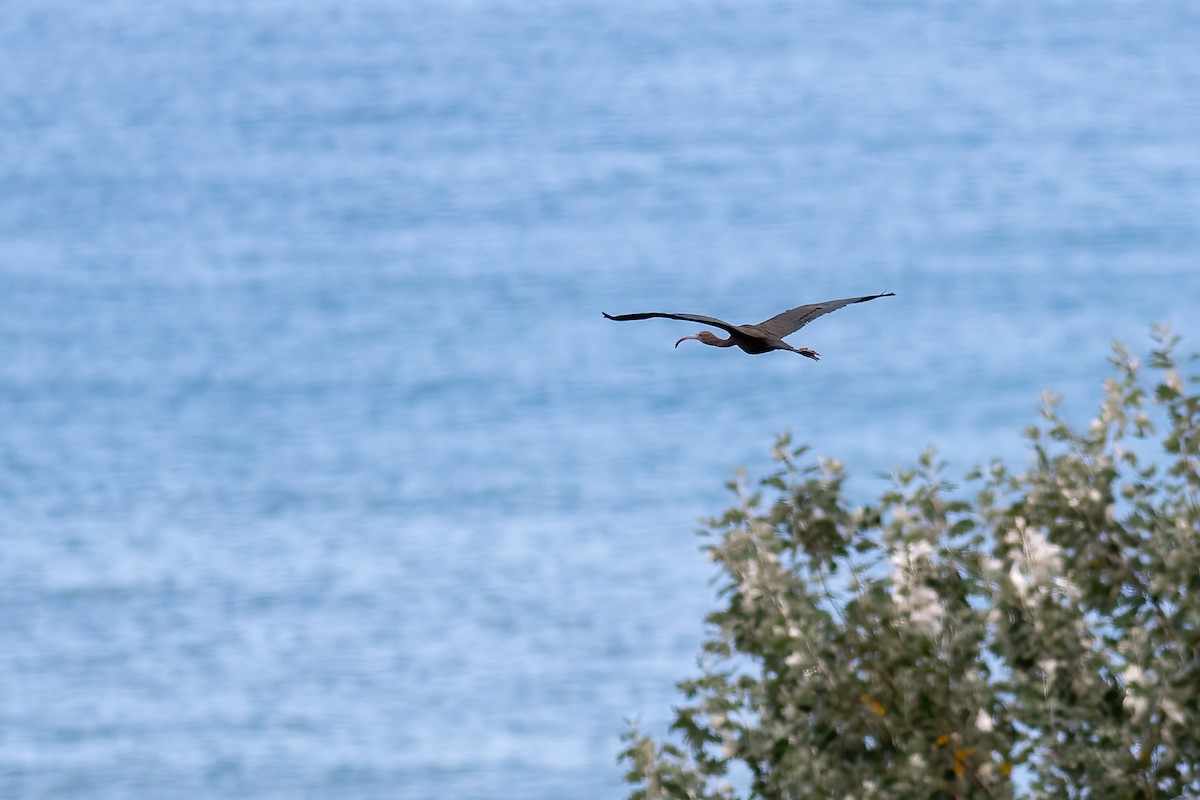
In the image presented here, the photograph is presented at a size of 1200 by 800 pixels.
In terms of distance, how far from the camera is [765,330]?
442 inches

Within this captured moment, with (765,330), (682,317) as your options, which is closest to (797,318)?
(765,330)

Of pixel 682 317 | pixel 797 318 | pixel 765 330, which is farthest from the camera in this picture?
Result: pixel 797 318

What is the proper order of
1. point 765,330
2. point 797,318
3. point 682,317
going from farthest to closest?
point 797,318
point 765,330
point 682,317

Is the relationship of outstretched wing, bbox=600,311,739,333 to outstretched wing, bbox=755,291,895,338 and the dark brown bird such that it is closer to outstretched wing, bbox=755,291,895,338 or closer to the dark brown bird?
the dark brown bird

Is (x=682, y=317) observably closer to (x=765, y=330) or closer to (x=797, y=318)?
(x=765, y=330)

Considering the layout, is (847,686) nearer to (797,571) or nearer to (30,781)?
(797,571)

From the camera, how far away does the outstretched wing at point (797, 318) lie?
11312 millimetres

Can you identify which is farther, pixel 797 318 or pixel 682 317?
pixel 797 318

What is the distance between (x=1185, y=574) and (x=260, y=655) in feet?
288

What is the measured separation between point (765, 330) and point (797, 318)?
0.59m

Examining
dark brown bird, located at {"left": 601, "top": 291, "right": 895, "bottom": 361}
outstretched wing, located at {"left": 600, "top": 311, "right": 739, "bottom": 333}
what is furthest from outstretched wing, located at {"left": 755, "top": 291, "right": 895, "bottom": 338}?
outstretched wing, located at {"left": 600, "top": 311, "right": 739, "bottom": 333}

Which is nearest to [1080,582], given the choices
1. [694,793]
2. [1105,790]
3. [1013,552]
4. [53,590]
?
[1013,552]

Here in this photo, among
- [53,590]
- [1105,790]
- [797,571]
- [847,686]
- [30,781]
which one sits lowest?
[1105,790]

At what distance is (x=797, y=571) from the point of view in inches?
482
